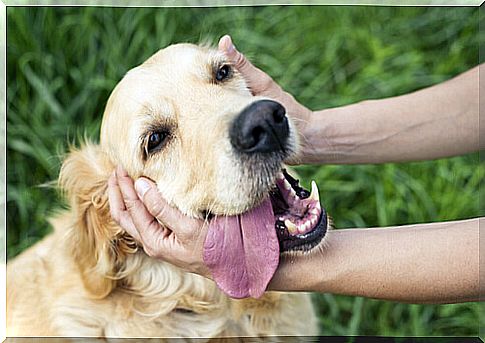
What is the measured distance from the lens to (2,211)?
2104mm

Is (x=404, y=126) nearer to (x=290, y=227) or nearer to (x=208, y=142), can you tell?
(x=290, y=227)

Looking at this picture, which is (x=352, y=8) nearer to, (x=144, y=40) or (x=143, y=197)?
(x=144, y=40)

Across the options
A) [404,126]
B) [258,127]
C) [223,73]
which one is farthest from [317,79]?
[258,127]

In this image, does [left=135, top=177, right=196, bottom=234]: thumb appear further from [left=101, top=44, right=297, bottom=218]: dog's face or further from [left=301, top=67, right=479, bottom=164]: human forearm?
[left=301, top=67, right=479, bottom=164]: human forearm

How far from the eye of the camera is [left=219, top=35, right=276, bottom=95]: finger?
1656mm

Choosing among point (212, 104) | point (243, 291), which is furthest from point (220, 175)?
point (243, 291)

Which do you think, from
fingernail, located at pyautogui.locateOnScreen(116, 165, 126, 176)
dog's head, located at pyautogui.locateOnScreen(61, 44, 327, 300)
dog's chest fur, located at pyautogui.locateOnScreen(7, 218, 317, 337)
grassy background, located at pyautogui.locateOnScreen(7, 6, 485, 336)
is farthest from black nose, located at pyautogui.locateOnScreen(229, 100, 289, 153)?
grassy background, located at pyautogui.locateOnScreen(7, 6, 485, 336)

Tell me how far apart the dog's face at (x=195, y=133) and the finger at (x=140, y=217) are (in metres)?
0.03

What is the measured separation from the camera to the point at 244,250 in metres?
1.50

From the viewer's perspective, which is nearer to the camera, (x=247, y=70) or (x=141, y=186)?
(x=141, y=186)

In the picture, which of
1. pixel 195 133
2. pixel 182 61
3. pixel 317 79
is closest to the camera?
pixel 195 133

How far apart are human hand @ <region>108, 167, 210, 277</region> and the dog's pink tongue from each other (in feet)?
0.09

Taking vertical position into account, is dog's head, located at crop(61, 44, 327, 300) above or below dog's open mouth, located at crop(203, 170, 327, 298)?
above

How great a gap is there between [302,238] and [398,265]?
0.71ft
